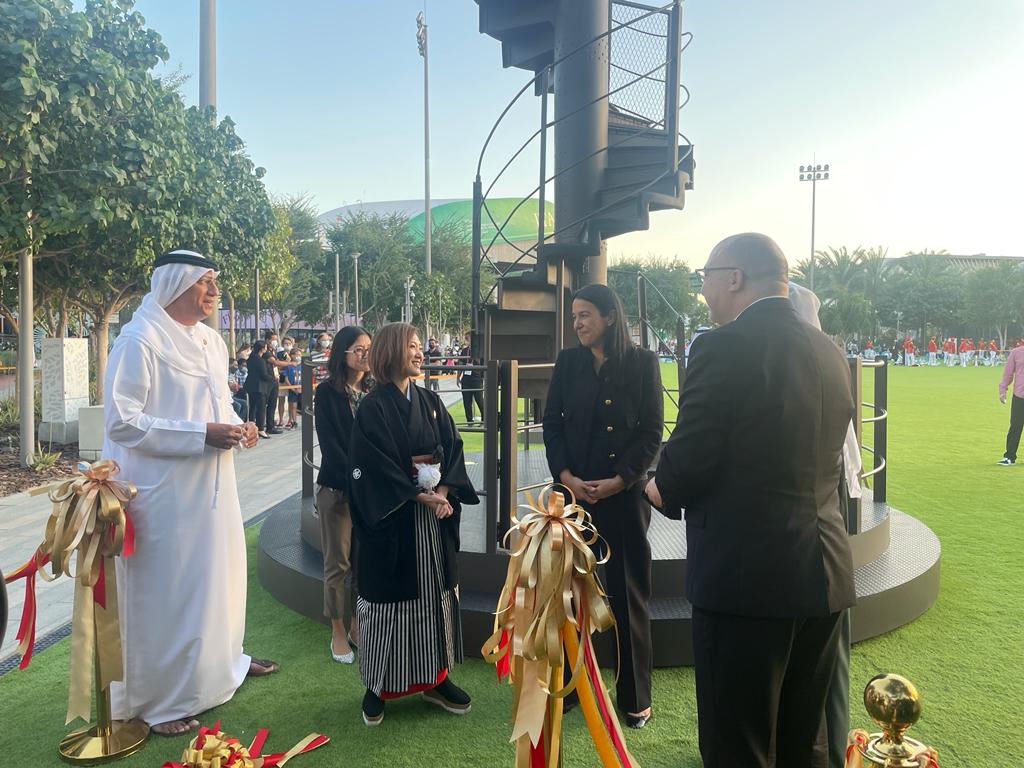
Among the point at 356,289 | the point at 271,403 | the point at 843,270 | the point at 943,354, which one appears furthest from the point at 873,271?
the point at 271,403

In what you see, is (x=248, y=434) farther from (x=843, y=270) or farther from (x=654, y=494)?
(x=843, y=270)

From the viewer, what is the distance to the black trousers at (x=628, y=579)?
3.18 meters

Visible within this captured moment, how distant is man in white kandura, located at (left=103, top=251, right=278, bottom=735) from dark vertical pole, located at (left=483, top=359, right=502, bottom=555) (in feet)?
4.18

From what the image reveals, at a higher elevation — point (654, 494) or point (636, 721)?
point (654, 494)

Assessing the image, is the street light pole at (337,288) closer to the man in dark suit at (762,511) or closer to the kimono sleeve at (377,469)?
→ the kimono sleeve at (377,469)

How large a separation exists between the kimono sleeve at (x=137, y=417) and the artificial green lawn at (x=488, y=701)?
1.28 meters

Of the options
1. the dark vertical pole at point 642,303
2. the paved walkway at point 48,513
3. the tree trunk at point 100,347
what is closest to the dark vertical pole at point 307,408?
the paved walkway at point 48,513

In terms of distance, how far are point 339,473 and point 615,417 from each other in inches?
63.7

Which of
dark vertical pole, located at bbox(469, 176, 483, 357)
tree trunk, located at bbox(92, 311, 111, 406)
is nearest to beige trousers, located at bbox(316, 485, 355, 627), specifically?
dark vertical pole, located at bbox(469, 176, 483, 357)

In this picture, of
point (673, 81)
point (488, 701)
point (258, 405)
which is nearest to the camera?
point (488, 701)

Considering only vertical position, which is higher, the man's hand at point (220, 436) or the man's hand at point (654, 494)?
the man's hand at point (220, 436)

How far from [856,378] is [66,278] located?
1234 centimetres

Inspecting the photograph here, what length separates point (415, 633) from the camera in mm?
3189

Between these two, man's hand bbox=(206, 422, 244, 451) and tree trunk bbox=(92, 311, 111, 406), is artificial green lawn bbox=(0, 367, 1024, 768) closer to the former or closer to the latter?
man's hand bbox=(206, 422, 244, 451)
